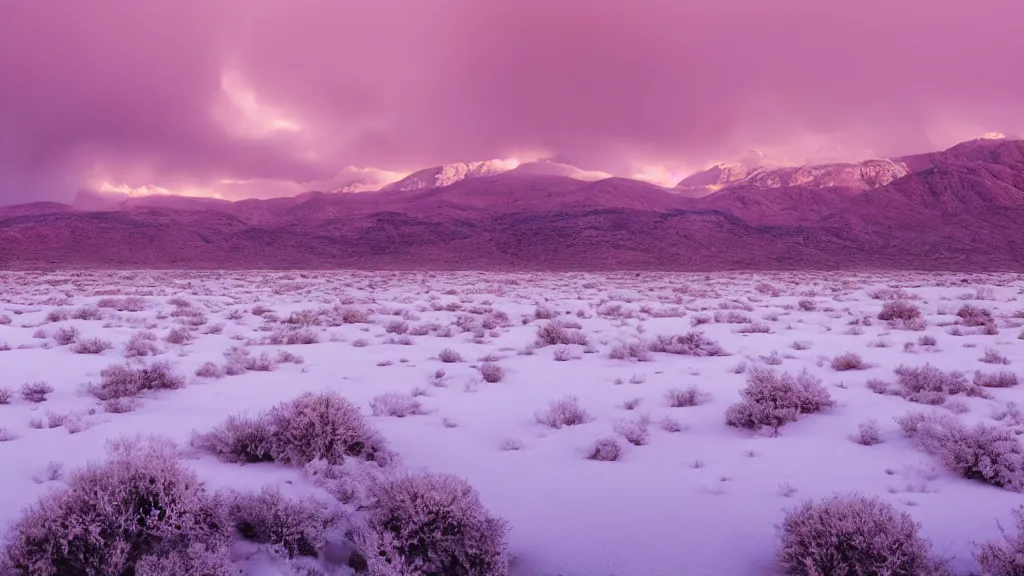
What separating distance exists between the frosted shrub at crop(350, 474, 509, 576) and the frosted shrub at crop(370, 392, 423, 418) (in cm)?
274

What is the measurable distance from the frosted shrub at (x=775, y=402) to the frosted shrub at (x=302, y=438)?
358 centimetres

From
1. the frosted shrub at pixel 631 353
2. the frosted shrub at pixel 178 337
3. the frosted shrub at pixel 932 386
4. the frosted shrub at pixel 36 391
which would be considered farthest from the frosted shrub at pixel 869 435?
the frosted shrub at pixel 178 337

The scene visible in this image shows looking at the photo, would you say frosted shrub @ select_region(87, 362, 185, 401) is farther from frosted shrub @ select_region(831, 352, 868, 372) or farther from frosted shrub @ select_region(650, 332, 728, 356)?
frosted shrub @ select_region(831, 352, 868, 372)

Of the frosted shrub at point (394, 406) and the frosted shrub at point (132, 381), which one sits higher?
the frosted shrub at point (132, 381)

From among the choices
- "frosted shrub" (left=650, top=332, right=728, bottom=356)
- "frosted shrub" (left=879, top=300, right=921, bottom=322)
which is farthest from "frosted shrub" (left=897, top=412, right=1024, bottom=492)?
"frosted shrub" (left=879, top=300, right=921, bottom=322)

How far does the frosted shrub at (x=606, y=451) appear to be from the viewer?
5.22 meters

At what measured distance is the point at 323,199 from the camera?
11388cm

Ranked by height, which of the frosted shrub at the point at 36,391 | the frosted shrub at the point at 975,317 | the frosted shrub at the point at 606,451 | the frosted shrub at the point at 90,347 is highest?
the frosted shrub at the point at 90,347

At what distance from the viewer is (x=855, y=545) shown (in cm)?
328

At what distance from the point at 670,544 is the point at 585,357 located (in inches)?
240

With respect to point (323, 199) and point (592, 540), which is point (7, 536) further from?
point (323, 199)

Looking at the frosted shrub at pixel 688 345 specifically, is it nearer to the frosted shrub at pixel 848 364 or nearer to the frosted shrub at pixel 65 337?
the frosted shrub at pixel 848 364

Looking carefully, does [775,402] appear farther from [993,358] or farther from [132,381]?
[132,381]

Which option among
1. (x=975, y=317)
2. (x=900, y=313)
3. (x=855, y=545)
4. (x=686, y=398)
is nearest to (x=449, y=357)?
(x=686, y=398)
